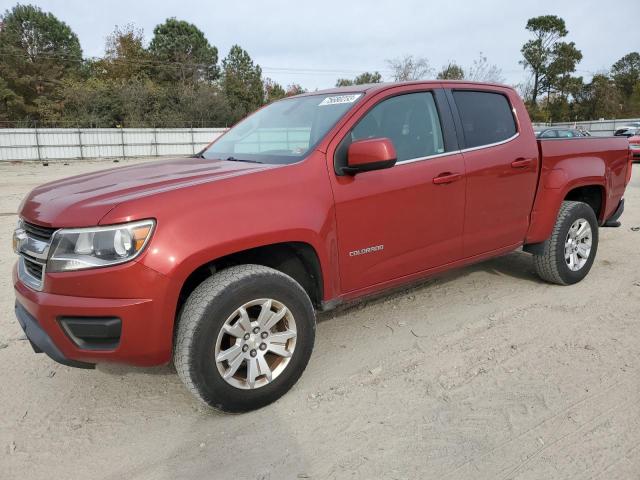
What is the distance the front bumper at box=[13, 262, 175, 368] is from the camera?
88.2 inches

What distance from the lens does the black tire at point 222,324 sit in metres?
2.38

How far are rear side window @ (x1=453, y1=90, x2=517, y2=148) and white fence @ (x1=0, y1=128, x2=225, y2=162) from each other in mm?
25258

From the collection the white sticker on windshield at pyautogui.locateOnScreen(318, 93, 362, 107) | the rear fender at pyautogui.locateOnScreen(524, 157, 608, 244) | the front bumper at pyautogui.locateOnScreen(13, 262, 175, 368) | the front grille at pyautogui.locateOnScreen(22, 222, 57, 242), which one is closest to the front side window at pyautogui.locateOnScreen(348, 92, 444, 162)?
the white sticker on windshield at pyautogui.locateOnScreen(318, 93, 362, 107)

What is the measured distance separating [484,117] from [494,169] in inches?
17.8

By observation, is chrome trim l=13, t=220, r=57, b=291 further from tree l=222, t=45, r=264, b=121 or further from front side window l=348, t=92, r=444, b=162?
tree l=222, t=45, r=264, b=121

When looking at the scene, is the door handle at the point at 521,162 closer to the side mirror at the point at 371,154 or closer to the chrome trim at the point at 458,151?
the chrome trim at the point at 458,151

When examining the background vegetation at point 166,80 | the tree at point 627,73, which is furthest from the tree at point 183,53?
the tree at point 627,73

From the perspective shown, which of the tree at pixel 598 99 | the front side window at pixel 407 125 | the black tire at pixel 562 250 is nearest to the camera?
the front side window at pixel 407 125

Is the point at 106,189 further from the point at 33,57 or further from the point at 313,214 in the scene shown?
the point at 33,57

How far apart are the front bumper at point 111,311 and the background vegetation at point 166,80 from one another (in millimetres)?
26649

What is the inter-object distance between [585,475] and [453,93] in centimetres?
264

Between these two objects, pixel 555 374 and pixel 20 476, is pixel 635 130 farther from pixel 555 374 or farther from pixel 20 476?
pixel 20 476

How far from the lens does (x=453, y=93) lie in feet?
12.1

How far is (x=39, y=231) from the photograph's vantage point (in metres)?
2.50
